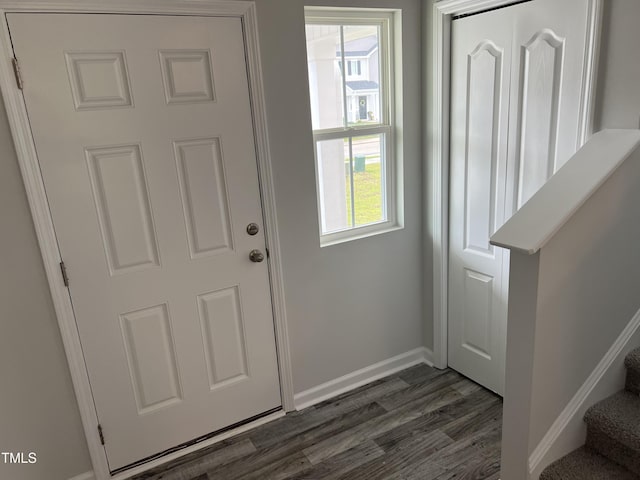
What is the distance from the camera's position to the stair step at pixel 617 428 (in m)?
1.70

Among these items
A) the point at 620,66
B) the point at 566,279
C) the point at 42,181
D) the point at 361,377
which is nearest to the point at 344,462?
the point at 361,377

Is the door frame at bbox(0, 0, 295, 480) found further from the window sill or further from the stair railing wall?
the stair railing wall

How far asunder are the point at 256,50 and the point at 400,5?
84 cm

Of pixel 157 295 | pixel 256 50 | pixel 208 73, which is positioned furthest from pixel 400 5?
pixel 157 295

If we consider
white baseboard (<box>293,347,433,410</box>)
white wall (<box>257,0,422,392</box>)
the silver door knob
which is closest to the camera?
white wall (<box>257,0,422,392</box>)

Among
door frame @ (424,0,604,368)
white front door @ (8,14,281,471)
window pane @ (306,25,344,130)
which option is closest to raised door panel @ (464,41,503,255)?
door frame @ (424,0,604,368)

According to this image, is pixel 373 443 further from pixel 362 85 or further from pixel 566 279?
pixel 362 85

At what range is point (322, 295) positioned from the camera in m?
2.54

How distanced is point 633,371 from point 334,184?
5.15 feet

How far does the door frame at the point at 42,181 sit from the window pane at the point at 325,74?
1.07 feet

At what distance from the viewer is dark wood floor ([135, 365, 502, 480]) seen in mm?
2131

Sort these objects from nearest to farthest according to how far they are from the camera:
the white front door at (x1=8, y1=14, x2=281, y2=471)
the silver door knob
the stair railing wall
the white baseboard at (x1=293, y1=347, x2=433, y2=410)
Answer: the stair railing wall → the white front door at (x1=8, y1=14, x2=281, y2=471) → the silver door knob → the white baseboard at (x1=293, y1=347, x2=433, y2=410)

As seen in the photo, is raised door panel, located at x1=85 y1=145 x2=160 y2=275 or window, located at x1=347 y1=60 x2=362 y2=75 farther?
window, located at x1=347 y1=60 x2=362 y2=75

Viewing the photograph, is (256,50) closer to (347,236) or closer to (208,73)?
(208,73)
